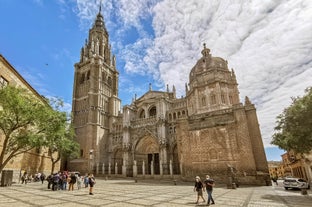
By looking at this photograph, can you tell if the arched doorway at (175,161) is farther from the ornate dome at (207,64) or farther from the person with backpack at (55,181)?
the person with backpack at (55,181)

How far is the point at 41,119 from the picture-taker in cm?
1347

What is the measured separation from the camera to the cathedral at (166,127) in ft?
59.6

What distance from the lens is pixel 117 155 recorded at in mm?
36844

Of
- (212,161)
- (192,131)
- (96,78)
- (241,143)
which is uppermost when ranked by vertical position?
(96,78)

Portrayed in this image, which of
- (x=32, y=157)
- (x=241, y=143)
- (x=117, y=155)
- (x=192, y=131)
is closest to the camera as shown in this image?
(x=241, y=143)

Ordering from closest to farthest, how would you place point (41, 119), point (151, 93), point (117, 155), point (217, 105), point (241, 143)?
point (41, 119), point (241, 143), point (217, 105), point (117, 155), point (151, 93)

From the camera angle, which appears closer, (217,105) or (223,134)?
(223,134)

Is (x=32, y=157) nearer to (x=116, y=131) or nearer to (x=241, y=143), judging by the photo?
(x=116, y=131)

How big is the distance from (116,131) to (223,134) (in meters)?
24.6

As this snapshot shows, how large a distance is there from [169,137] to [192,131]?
452 inches

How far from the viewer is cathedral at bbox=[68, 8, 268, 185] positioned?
18.2 metres

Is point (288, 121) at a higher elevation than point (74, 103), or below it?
below

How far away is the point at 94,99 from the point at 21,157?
64.6 ft

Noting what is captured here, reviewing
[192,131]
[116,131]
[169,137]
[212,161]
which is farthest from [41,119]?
[116,131]
